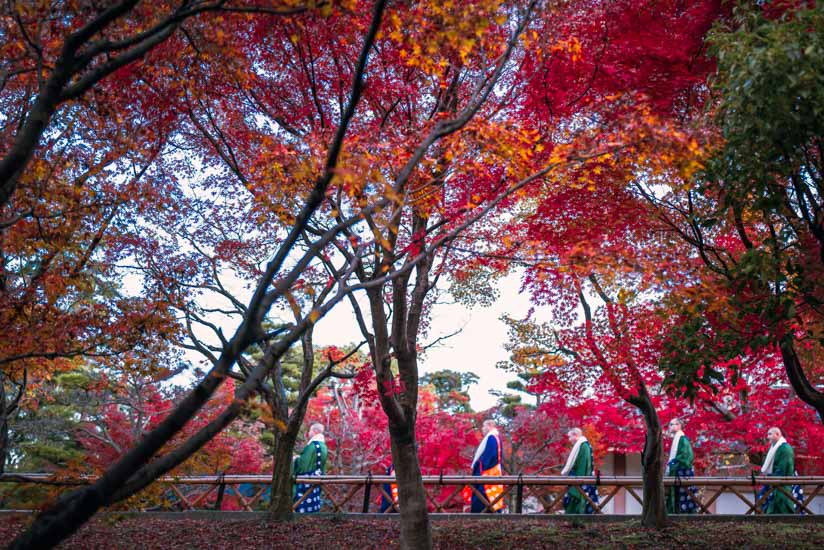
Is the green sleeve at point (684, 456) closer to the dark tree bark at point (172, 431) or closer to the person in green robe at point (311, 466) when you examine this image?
the person in green robe at point (311, 466)

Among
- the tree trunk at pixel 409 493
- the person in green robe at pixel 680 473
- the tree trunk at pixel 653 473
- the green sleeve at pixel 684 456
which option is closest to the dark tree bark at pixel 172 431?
the tree trunk at pixel 409 493

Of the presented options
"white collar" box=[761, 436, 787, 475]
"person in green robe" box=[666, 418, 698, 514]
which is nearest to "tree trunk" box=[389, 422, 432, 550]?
"person in green robe" box=[666, 418, 698, 514]

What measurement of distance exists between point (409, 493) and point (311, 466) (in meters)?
4.53

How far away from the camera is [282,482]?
1034 centimetres

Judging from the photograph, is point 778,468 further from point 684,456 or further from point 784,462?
point 684,456

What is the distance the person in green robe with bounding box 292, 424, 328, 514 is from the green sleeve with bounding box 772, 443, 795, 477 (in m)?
7.23

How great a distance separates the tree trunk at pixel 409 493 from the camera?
25.5 feet

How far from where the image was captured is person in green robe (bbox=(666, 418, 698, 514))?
11492 mm

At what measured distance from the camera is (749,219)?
7.19 meters

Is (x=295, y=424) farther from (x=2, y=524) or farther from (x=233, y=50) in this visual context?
(x=233, y=50)

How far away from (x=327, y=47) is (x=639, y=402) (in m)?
5.86

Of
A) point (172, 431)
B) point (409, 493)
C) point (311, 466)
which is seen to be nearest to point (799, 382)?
point (409, 493)

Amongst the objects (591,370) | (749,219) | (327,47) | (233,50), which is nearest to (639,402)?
(591,370)

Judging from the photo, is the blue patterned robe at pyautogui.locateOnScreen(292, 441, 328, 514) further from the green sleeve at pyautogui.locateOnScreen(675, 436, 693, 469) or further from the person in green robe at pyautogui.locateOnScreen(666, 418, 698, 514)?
the green sleeve at pyautogui.locateOnScreen(675, 436, 693, 469)
